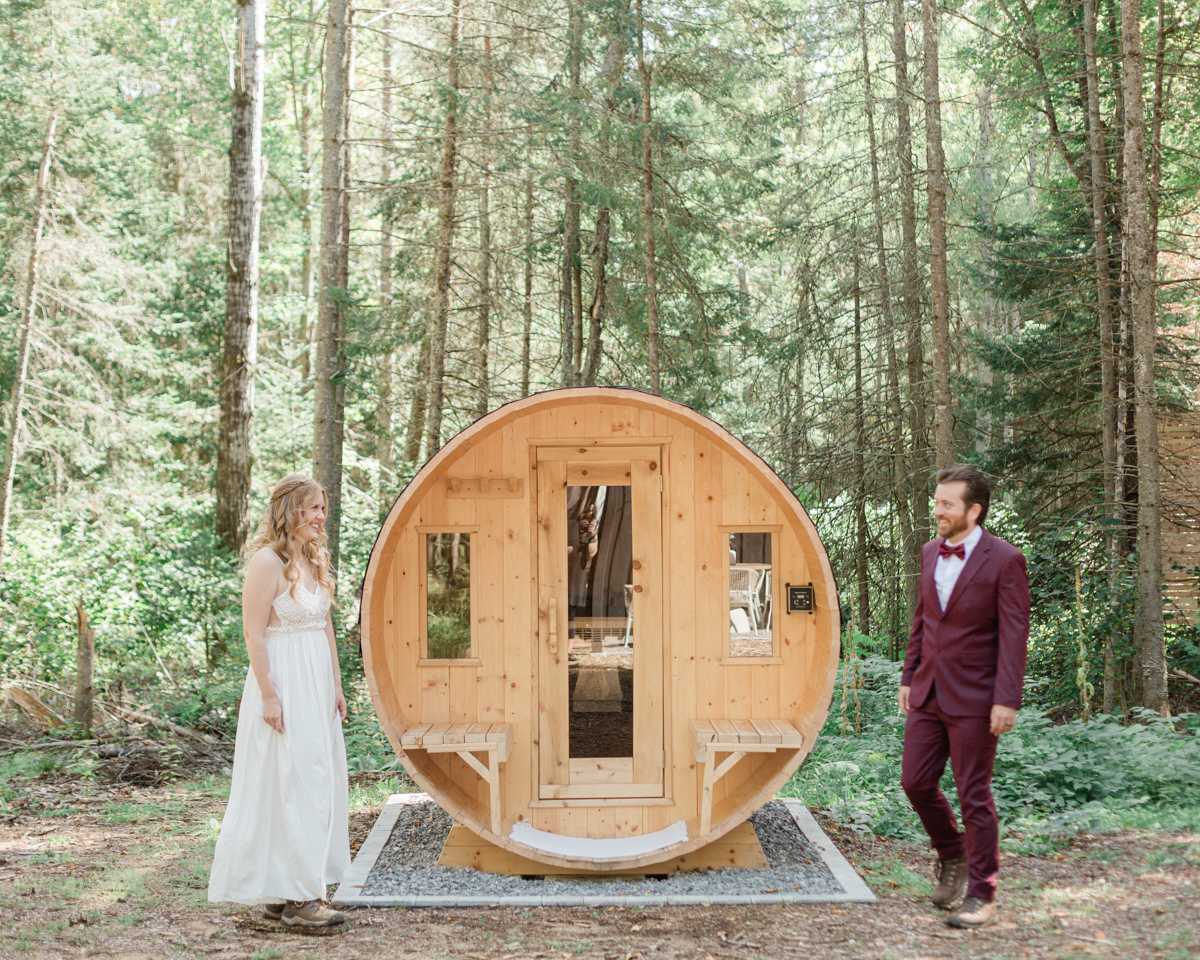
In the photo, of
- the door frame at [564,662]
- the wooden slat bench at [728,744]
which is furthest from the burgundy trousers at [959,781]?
the door frame at [564,662]

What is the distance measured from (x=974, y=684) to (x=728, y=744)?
4.57ft

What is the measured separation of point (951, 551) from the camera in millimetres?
4176

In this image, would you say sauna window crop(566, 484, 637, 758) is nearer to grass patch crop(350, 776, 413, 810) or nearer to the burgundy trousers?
the burgundy trousers

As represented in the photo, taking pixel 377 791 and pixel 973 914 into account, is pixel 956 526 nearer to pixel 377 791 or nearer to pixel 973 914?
pixel 973 914

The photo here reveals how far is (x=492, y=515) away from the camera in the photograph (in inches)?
219

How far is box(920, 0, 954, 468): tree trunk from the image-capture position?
8375mm

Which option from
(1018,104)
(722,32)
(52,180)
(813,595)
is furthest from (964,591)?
(52,180)

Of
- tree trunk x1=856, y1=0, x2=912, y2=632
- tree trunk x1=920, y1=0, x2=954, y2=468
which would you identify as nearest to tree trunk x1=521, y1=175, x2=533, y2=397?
tree trunk x1=856, y1=0, x2=912, y2=632

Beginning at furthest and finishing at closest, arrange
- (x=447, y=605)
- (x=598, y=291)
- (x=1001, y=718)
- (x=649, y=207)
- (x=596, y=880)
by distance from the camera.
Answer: (x=598, y=291) < (x=649, y=207) < (x=447, y=605) < (x=596, y=880) < (x=1001, y=718)

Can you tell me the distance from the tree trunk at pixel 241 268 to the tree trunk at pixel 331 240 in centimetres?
315

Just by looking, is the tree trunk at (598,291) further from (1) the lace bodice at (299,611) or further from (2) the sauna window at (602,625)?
(1) the lace bodice at (299,611)

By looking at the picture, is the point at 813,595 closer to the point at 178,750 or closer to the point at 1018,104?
the point at 178,750

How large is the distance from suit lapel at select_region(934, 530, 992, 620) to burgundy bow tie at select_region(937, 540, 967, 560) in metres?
0.05

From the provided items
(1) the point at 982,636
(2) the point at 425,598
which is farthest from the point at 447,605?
(1) the point at 982,636
